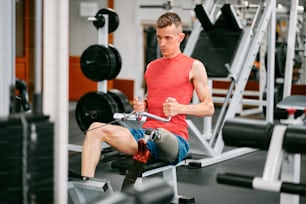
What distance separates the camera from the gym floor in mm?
3906

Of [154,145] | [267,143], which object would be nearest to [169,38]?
[154,145]

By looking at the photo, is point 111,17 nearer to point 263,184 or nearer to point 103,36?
point 103,36

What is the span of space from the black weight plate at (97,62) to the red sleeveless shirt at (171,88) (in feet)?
5.13

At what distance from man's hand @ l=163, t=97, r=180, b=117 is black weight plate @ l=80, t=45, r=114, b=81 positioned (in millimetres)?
1935

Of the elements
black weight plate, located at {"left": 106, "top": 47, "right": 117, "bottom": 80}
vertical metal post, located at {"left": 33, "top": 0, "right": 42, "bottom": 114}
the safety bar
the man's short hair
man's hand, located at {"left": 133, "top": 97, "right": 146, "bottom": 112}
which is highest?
the man's short hair

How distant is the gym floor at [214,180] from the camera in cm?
391

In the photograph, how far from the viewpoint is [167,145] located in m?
3.15

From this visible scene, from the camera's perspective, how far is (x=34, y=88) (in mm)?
1854

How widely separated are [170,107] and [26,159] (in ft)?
4.65

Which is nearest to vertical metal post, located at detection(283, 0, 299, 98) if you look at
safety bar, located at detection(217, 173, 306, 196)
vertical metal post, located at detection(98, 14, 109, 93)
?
vertical metal post, located at detection(98, 14, 109, 93)

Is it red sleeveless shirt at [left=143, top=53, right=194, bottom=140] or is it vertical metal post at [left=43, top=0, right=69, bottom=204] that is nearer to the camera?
vertical metal post at [left=43, top=0, right=69, bottom=204]

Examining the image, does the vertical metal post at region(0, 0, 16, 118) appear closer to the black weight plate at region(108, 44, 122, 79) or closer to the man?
the man

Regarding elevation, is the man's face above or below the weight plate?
below

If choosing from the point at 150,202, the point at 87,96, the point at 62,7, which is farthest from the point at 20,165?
the point at 87,96
